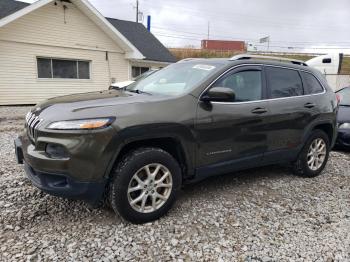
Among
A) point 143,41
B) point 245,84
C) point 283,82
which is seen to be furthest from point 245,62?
point 143,41

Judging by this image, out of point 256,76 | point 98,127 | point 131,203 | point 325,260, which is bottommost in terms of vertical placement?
point 325,260

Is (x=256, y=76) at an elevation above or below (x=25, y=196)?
above

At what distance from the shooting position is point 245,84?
4258mm

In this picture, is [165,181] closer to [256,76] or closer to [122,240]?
[122,240]

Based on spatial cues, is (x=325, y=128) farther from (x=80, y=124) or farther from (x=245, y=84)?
(x=80, y=124)

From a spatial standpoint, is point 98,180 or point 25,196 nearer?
point 98,180

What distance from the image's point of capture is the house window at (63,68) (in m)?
14.7

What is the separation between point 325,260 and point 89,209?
7.98ft

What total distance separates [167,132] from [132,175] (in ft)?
1.85

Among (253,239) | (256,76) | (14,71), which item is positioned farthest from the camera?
(14,71)

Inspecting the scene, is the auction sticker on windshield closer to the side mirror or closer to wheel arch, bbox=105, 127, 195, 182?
the side mirror

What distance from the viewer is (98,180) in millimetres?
3105

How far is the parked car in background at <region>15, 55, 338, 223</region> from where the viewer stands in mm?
3055

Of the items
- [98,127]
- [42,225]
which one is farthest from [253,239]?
[42,225]
